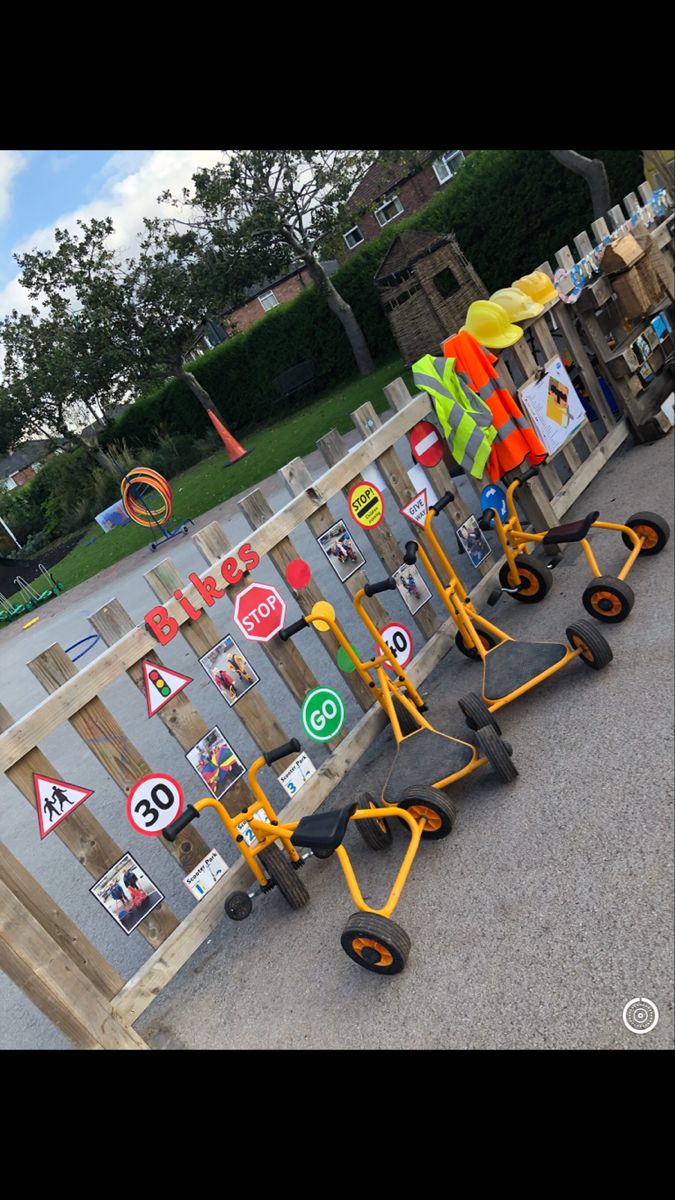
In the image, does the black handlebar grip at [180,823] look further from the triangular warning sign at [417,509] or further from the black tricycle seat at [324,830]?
the triangular warning sign at [417,509]

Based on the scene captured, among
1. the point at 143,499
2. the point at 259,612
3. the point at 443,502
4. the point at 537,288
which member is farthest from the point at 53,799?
the point at 143,499

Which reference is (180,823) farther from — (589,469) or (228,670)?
(589,469)

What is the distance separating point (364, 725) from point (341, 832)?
54.7 inches

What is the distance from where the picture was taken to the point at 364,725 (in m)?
4.17

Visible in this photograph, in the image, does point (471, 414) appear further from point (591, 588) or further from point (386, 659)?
point (386, 659)

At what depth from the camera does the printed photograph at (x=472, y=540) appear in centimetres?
489

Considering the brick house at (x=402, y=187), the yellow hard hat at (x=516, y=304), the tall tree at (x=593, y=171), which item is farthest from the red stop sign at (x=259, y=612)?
the brick house at (x=402, y=187)

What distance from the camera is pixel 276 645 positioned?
12.7 ft

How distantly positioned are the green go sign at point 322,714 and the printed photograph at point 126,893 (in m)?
1.06

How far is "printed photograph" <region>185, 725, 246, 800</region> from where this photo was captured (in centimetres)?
349

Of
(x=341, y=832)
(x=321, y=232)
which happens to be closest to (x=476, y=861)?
(x=341, y=832)

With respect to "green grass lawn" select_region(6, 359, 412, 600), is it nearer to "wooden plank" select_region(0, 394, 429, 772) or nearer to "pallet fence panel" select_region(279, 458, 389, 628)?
"wooden plank" select_region(0, 394, 429, 772)

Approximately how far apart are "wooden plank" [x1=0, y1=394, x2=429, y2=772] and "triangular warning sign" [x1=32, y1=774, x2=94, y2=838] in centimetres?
15

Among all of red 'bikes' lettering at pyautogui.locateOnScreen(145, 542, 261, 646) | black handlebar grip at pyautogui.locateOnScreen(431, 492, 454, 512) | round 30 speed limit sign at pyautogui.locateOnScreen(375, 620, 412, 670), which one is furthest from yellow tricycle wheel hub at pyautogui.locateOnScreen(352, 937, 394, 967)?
black handlebar grip at pyautogui.locateOnScreen(431, 492, 454, 512)
